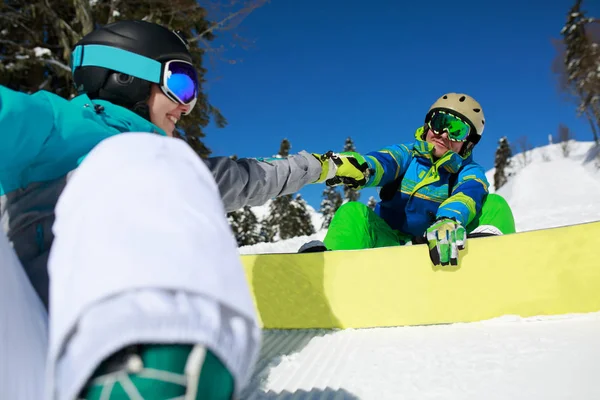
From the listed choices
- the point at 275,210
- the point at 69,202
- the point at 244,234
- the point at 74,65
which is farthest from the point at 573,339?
the point at 275,210

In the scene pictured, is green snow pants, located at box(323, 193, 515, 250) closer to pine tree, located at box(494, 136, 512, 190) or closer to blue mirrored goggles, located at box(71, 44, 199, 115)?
blue mirrored goggles, located at box(71, 44, 199, 115)

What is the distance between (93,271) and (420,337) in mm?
1613

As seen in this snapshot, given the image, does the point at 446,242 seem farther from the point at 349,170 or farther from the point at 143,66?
the point at 143,66

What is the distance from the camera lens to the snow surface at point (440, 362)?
1196mm

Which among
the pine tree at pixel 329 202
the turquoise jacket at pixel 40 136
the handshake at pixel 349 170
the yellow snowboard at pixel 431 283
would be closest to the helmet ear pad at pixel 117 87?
the turquoise jacket at pixel 40 136

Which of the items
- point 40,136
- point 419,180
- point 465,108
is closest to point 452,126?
point 465,108

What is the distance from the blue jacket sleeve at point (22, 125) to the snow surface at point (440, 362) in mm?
934

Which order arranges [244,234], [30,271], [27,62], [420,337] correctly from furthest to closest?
[244,234], [27,62], [420,337], [30,271]

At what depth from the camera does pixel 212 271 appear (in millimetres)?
409

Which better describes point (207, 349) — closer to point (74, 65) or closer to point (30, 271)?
point (30, 271)

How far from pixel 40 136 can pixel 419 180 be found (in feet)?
7.42

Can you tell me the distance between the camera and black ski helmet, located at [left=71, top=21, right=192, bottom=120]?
3.73ft

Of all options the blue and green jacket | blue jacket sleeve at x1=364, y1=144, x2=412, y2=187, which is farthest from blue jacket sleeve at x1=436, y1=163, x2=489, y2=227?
blue jacket sleeve at x1=364, y1=144, x2=412, y2=187

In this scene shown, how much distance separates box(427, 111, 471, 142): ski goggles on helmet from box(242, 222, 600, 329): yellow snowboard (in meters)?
0.88
